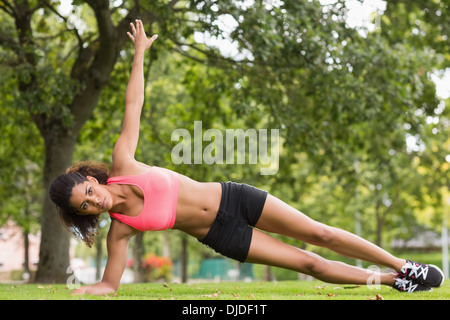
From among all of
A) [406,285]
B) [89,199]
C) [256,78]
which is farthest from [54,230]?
[406,285]

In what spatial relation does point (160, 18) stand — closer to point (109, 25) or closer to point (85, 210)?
point (109, 25)

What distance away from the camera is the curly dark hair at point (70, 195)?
475 cm

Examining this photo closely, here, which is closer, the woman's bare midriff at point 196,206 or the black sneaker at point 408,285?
the woman's bare midriff at point 196,206

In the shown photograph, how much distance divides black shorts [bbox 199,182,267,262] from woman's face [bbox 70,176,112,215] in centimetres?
101

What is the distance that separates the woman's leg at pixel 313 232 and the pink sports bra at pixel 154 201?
86cm

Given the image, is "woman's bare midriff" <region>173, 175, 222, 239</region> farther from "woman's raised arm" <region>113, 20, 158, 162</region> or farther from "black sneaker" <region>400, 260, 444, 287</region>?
"black sneaker" <region>400, 260, 444, 287</region>

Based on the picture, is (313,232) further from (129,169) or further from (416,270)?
(129,169)

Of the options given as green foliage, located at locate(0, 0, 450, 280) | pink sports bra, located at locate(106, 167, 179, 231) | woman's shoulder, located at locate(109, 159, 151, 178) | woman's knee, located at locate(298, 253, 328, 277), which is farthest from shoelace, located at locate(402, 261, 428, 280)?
green foliage, located at locate(0, 0, 450, 280)

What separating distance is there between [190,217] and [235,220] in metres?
0.42

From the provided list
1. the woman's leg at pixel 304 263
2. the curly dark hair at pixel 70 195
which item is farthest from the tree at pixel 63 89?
the woman's leg at pixel 304 263

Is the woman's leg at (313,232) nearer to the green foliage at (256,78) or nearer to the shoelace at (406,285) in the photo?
the shoelace at (406,285)

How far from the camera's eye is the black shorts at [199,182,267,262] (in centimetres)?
508

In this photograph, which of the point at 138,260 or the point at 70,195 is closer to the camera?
the point at 70,195

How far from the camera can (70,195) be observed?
470 centimetres
